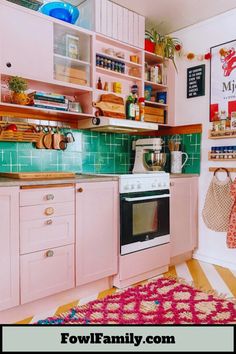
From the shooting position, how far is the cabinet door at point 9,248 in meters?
1.79

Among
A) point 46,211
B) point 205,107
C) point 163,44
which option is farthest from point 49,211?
point 163,44

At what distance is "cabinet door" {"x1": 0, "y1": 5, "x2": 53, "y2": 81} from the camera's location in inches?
83.7

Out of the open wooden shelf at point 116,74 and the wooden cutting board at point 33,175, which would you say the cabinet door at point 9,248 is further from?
the open wooden shelf at point 116,74

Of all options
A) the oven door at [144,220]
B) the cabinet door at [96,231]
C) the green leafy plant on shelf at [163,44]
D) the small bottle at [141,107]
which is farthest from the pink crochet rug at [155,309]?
the green leafy plant on shelf at [163,44]

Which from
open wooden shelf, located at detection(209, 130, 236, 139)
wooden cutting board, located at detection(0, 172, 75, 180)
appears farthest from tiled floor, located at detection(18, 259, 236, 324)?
open wooden shelf, located at detection(209, 130, 236, 139)

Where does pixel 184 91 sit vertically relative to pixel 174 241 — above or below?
above

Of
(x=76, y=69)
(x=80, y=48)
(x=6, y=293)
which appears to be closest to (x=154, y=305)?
(x=6, y=293)

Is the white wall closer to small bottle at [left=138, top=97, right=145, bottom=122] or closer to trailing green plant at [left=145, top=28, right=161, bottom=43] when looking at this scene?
trailing green plant at [left=145, top=28, right=161, bottom=43]

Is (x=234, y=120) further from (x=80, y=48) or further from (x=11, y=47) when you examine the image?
(x=11, y=47)

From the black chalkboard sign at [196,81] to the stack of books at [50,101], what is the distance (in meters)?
1.41

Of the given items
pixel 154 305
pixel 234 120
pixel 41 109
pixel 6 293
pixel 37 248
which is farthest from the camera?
pixel 234 120

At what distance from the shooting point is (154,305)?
6.92ft

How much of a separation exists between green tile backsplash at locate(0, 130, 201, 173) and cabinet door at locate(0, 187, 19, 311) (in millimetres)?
644

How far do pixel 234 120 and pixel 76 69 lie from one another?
1.50m
